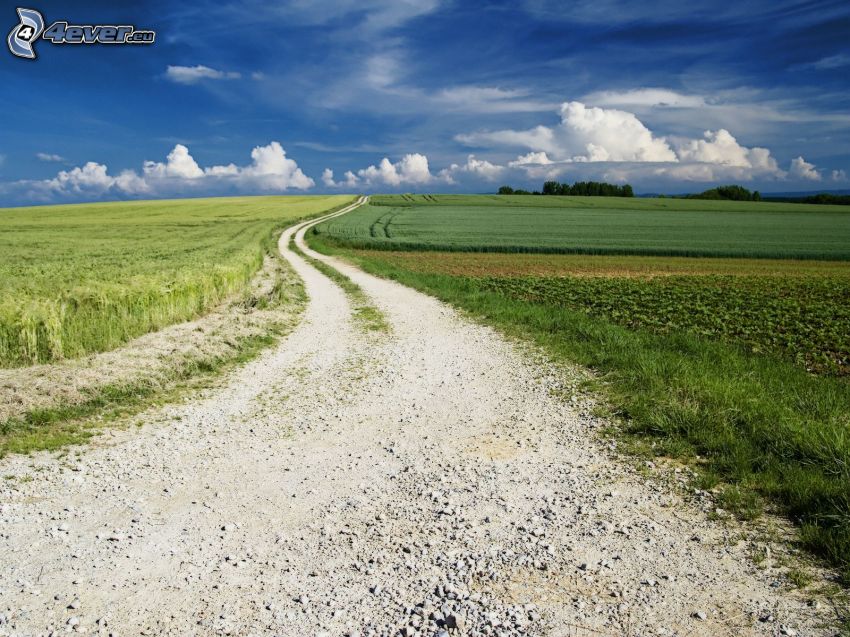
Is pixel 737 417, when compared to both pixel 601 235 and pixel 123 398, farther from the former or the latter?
pixel 601 235

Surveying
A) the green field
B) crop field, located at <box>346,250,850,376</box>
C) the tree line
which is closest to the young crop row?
crop field, located at <box>346,250,850,376</box>

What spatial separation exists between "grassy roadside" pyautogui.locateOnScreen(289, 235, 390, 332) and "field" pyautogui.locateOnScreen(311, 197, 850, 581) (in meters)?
2.61

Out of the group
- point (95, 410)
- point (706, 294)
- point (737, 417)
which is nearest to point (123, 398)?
point (95, 410)

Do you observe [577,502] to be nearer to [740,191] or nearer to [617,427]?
[617,427]

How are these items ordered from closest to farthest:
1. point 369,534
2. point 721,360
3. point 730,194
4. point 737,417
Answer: point 369,534 < point 737,417 < point 721,360 < point 730,194

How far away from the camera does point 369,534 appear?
5.59 meters

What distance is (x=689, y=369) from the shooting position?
1053cm

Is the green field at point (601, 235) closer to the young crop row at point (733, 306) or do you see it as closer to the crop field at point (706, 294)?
the crop field at point (706, 294)

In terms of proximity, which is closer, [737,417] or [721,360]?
[737,417]

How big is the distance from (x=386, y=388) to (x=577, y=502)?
5.10 meters

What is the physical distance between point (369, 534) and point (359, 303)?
15.5m

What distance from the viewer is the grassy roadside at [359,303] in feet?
55.0

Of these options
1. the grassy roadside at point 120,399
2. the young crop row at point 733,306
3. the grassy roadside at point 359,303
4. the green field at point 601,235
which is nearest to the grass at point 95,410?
the grassy roadside at point 120,399

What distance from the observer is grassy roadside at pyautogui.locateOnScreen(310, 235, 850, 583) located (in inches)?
228
